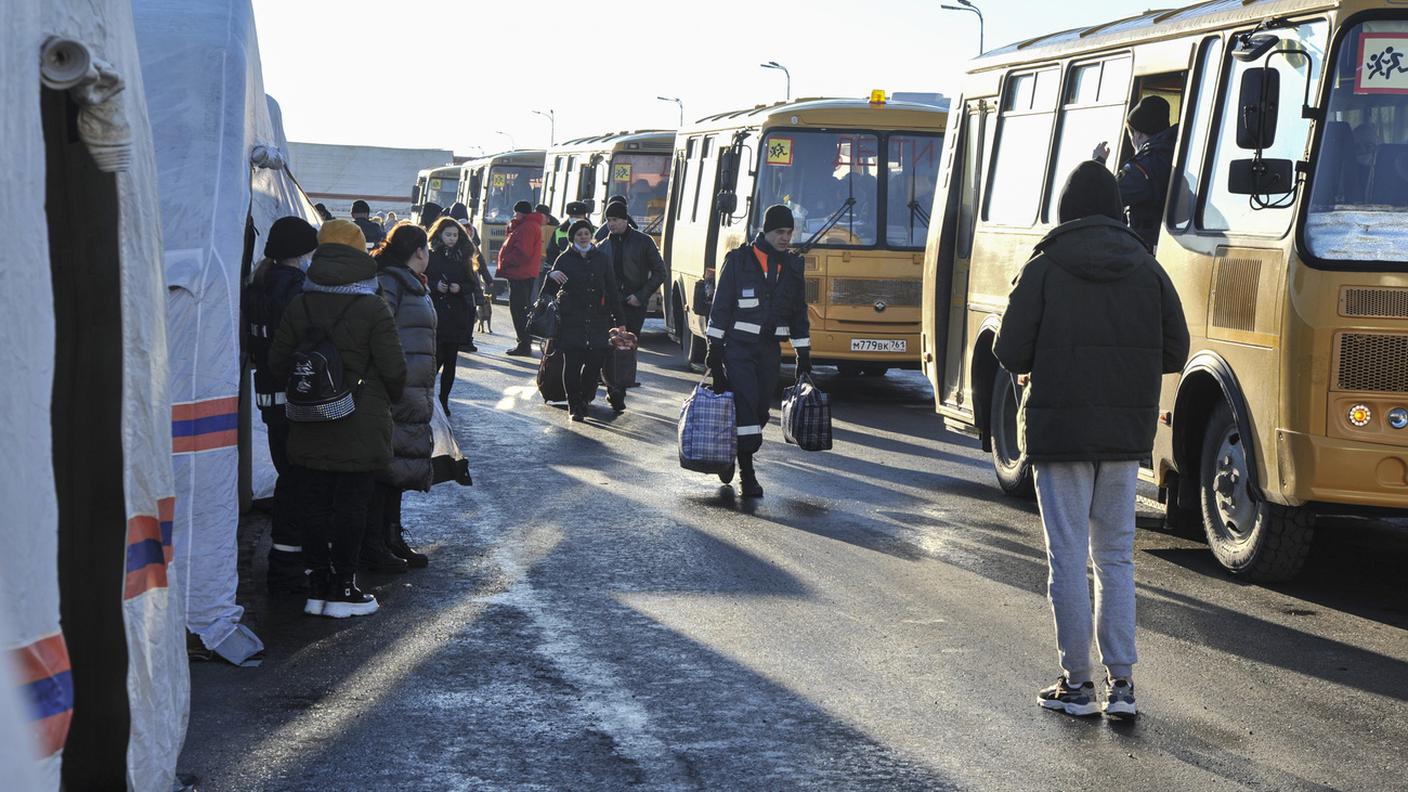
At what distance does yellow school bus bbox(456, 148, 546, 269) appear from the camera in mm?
40219

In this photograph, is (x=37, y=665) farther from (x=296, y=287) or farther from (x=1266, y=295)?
(x=1266, y=295)

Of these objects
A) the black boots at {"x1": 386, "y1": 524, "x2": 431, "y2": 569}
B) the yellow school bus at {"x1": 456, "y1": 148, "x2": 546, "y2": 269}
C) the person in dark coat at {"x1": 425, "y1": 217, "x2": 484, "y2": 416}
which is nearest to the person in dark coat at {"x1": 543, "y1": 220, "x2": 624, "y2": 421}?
the person in dark coat at {"x1": 425, "y1": 217, "x2": 484, "y2": 416}

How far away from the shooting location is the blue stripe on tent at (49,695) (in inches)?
128

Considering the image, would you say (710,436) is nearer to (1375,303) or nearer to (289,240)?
(289,240)

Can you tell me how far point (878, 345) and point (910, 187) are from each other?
5.44 ft

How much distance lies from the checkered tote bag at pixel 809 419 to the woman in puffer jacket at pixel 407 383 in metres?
3.55

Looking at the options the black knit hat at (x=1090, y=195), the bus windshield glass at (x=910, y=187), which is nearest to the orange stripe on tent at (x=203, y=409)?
the black knit hat at (x=1090, y=195)

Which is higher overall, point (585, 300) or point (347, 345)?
point (585, 300)

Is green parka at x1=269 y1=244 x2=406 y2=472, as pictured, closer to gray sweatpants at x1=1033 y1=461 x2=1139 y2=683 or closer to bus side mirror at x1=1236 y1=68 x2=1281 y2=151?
gray sweatpants at x1=1033 y1=461 x2=1139 y2=683

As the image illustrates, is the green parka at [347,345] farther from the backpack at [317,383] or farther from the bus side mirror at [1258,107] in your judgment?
the bus side mirror at [1258,107]

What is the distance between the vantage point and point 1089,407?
21.7 ft

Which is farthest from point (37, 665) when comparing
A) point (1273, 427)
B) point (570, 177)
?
point (570, 177)

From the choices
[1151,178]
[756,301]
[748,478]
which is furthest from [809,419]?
[1151,178]

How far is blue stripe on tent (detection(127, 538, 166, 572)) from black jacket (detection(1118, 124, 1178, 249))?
7191 mm
